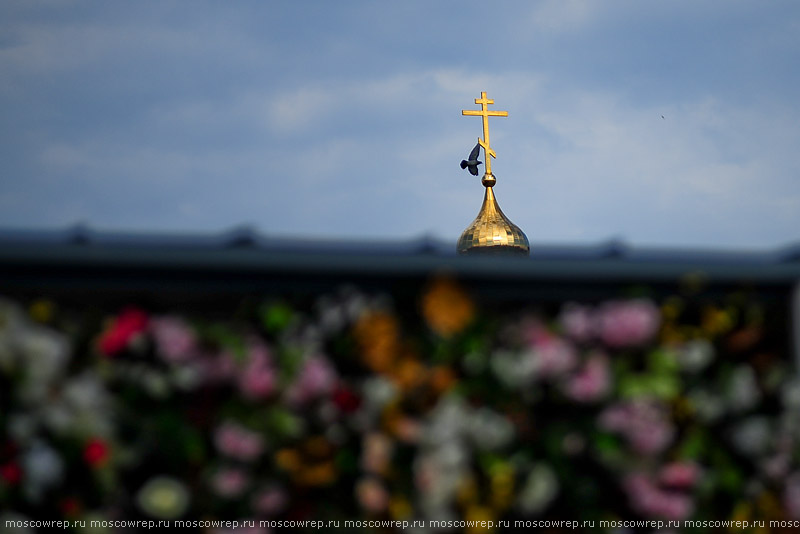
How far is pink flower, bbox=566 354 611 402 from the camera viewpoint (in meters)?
5.00

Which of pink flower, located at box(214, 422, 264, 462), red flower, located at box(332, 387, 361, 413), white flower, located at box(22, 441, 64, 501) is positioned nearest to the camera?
white flower, located at box(22, 441, 64, 501)

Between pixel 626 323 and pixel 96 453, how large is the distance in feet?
8.70

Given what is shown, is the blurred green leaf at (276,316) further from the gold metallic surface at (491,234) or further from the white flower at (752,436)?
the gold metallic surface at (491,234)

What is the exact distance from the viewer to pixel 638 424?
504 centimetres

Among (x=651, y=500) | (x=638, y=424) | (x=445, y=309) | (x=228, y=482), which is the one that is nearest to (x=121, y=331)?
(x=228, y=482)

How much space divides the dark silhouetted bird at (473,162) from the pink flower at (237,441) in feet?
96.4

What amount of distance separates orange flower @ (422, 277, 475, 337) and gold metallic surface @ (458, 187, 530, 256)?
30.5 m

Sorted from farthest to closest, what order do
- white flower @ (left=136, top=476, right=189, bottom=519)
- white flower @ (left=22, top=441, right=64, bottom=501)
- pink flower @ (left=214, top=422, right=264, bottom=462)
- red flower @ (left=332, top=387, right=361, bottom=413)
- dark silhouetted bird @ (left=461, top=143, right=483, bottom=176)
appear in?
dark silhouetted bird @ (left=461, top=143, right=483, bottom=176) → red flower @ (left=332, top=387, right=361, bottom=413) → pink flower @ (left=214, top=422, right=264, bottom=462) → white flower @ (left=136, top=476, right=189, bottom=519) → white flower @ (left=22, top=441, right=64, bottom=501)

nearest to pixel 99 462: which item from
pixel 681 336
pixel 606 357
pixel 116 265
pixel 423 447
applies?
pixel 116 265

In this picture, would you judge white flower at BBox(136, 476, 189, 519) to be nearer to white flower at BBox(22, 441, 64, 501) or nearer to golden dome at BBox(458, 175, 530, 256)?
white flower at BBox(22, 441, 64, 501)

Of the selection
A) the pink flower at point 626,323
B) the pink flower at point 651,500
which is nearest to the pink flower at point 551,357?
the pink flower at point 626,323

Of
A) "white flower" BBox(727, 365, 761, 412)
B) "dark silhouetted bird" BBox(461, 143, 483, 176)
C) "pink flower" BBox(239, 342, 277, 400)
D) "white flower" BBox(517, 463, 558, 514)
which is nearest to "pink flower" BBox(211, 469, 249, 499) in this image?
"pink flower" BBox(239, 342, 277, 400)

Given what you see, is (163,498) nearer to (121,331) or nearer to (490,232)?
(121,331)

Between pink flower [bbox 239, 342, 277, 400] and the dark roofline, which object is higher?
the dark roofline
